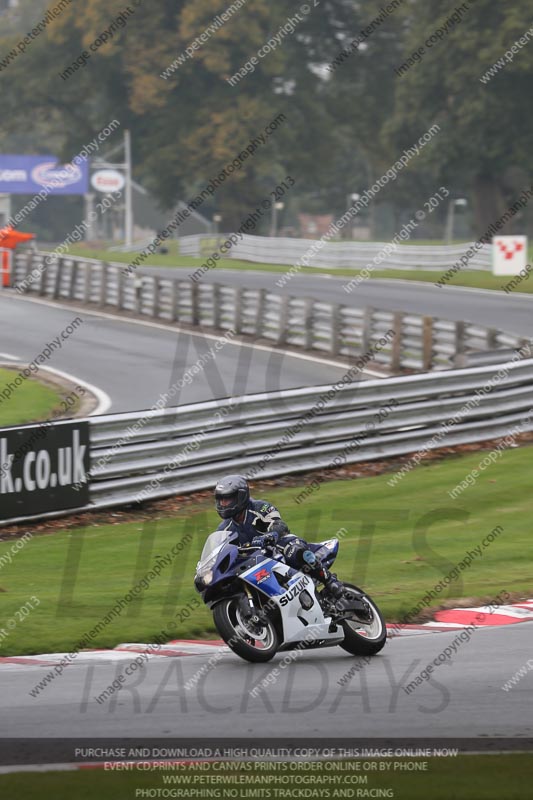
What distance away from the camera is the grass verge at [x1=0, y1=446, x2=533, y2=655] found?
10.6m

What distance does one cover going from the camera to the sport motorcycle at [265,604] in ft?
29.3

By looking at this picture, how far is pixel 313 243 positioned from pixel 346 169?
45.4m

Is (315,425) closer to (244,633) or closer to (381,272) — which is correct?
(244,633)

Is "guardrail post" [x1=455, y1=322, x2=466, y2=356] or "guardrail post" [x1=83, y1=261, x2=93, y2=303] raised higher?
"guardrail post" [x1=455, y1=322, x2=466, y2=356]

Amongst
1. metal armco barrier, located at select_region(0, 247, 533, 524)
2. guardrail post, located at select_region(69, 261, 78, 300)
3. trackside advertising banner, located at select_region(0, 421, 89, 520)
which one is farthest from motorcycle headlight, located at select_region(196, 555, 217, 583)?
guardrail post, located at select_region(69, 261, 78, 300)

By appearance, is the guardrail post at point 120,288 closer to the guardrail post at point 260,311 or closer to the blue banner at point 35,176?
the guardrail post at point 260,311

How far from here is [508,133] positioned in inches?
2506

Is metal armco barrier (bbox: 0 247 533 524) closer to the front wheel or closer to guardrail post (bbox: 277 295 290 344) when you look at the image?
guardrail post (bbox: 277 295 290 344)

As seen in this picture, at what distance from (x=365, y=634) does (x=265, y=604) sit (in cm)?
89

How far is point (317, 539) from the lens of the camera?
13.8 m

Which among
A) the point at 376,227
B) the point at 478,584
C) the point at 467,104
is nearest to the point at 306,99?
the point at 467,104

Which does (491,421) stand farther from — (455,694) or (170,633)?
(455,694)
